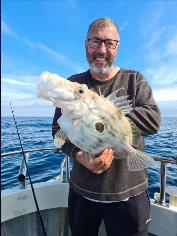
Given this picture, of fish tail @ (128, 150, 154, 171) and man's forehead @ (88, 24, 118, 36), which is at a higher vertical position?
man's forehead @ (88, 24, 118, 36)

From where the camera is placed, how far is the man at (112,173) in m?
2.95

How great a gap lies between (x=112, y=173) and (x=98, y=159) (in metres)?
0.51

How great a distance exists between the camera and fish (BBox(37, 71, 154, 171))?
2115mm

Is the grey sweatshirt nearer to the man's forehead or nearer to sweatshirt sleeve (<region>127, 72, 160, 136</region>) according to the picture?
sweatshirt sleeve (<region>127, 72, 160, 136</region>)

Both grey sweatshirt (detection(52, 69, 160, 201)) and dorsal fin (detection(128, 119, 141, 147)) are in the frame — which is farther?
grey sweatshirt (detection(52, 69, 160, 201))

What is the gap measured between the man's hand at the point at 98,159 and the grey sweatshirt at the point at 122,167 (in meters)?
0.29

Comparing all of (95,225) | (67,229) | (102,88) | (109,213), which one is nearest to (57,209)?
(67,229)

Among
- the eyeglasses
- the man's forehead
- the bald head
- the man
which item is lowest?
the man

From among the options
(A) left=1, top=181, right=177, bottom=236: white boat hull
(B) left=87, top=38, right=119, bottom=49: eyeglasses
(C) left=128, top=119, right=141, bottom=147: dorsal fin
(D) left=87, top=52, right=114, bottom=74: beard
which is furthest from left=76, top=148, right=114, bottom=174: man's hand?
(A) left=1, top=181, right=177, bottom=236: white boat hull

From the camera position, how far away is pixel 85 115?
2195mm

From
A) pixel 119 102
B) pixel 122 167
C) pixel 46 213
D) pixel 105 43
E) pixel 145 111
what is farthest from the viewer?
pixel 46 213

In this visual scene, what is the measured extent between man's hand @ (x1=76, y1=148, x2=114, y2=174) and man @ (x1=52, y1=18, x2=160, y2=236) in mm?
147

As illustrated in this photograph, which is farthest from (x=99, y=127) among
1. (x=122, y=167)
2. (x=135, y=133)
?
(x=122, y=167)

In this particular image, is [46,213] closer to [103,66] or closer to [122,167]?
[122,167]
